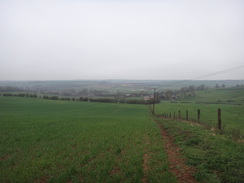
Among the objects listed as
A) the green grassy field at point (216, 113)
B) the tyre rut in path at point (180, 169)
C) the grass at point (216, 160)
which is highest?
the grass at point (216, 160)

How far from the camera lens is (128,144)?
10195mm

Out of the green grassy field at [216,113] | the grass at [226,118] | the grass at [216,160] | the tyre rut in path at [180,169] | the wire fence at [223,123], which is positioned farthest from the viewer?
the green grassy field at [216,113]

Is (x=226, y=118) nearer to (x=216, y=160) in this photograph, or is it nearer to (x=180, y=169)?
(x=216, y=160)

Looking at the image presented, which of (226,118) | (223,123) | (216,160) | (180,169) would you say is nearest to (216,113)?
(226,118)

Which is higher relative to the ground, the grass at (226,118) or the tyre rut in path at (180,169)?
the tyre rut in path at (180,169)

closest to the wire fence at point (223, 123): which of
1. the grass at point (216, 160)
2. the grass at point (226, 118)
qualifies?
the grass at point (226, 118)

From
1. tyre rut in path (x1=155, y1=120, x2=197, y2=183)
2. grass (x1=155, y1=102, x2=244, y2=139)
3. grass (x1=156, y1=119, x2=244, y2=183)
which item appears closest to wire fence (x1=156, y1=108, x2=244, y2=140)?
grass (x1=155, y1=102, x2=244, y2=139)

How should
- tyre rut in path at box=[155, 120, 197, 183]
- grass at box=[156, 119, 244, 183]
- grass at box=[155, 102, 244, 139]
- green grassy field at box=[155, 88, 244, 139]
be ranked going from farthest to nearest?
1. green grassy field at box=[155, 88, 244, 139]
2. grass at box=[155, 102, 244, 139]
3. tyre rut in path at box=[155, 120, 197, 183]
4. grass at box=[156, 119, 244, 183]


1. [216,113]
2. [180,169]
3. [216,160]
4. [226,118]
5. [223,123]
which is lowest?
[216,113]

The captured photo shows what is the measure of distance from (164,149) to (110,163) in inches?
121

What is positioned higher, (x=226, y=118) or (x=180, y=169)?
(x=180, y=169)

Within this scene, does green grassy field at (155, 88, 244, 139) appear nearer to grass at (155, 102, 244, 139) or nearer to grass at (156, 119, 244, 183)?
grass at (155, 102, 244, 139)

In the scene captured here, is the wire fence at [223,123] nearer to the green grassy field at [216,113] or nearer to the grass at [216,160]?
the green grassy field at [216,113]

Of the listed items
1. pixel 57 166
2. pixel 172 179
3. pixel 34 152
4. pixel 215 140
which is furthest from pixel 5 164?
pixel 215 140
